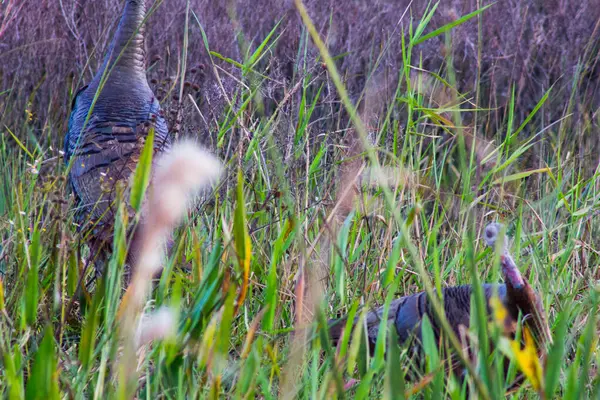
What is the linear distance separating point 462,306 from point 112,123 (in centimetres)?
159

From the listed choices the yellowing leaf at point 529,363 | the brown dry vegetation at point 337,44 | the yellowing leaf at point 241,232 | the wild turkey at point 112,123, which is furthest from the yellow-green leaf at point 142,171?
the brown dry vegetation at point 337,44

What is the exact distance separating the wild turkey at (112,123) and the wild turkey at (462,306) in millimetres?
916

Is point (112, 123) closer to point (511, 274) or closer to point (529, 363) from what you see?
point (511, 274)

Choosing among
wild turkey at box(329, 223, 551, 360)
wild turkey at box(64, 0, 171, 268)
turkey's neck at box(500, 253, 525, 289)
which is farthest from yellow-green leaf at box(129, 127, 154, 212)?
wild turkey at box(64, 0, 171, 268)

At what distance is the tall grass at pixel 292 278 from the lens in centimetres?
114

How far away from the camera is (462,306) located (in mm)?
2059

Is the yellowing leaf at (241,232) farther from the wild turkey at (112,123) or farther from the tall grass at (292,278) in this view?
the wild turkey at (112,123)

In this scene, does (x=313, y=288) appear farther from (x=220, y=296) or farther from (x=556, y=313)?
(x=556, y=313)

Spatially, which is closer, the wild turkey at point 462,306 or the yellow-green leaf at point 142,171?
the yellow-green leaf at point 142,171

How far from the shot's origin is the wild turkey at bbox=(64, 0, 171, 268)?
2734mm

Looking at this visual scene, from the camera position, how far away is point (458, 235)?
247 cm

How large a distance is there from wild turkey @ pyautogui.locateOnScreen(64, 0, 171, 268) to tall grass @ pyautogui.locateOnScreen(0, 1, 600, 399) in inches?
9.1

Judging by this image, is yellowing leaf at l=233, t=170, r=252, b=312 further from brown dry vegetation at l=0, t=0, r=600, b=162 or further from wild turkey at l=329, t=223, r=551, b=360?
brown dry vegetation at l=0, t=0, r=600, b=162

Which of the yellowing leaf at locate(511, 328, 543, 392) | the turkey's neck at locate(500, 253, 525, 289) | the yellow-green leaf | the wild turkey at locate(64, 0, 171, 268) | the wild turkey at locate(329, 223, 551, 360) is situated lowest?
the wild turkey at locate(329, 223, 551, 360)
